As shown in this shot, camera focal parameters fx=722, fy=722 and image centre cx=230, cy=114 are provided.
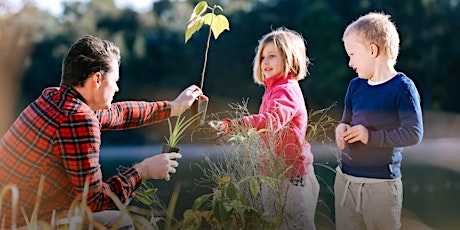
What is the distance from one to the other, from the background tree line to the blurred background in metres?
0.02

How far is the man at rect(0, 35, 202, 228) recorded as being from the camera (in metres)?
1.74

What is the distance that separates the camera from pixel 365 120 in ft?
7.07

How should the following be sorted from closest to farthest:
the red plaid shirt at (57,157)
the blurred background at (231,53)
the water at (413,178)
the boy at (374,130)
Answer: the red plaid shirt at (57,157) → the boy at (374,130) → the water at (413,178) → the blurred background at (231,53)

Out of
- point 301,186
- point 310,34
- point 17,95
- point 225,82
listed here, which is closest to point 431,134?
point 310,34

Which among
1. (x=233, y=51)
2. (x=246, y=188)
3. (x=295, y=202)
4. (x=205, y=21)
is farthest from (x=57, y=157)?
(x=233, y=51)

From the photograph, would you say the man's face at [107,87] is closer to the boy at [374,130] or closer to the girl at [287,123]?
the girl at [287,123]

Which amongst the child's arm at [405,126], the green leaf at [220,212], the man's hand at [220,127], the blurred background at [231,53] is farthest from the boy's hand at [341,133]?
the blurred background at [231,53]

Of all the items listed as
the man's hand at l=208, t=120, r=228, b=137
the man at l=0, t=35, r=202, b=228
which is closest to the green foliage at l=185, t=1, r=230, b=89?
the man's hand at l=208, t=120, r=228, b=137

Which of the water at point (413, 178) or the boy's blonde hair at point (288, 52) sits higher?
the boy's blonde hair at point (288, 52)

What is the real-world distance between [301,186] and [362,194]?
9.4 inches

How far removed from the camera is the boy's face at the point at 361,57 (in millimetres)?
2168

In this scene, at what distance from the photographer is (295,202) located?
2.24 meters

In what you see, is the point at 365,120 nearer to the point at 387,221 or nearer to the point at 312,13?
the point at 387,221

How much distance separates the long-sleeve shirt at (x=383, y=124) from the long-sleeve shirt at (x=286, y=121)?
0.52 feet
